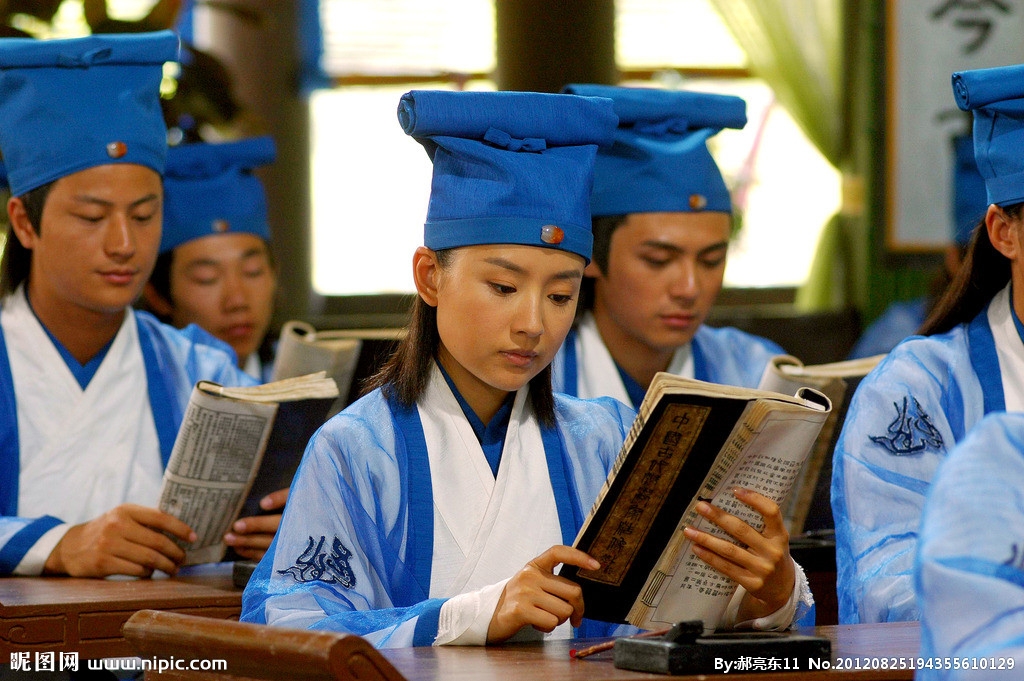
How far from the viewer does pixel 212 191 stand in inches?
164

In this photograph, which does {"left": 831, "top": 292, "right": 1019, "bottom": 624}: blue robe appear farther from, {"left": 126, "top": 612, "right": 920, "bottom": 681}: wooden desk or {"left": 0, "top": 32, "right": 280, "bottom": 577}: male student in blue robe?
{"left": 0, "top": 32, "right": 280, "bottom": 577}: male student in blue robe

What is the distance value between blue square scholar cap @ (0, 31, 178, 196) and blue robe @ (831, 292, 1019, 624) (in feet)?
5.57

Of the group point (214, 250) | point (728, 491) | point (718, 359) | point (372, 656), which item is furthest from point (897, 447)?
point (214, 250)

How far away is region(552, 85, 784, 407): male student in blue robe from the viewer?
3.29 meters

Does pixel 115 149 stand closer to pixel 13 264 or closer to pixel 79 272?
pixel 79 272

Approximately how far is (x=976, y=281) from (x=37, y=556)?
1.79 m

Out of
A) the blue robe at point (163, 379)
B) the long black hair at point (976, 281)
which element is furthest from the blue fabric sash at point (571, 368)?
the long black hair at point (976, 281)

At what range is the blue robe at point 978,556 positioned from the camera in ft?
3.92

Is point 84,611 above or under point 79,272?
under

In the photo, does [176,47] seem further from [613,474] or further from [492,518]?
[613,474]

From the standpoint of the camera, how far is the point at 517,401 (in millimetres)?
2154

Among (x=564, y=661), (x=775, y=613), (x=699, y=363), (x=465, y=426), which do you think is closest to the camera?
(x=564, y=661)

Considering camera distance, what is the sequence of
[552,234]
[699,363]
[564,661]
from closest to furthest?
1. [564,661]
2. [552,234]
3. [699,363]

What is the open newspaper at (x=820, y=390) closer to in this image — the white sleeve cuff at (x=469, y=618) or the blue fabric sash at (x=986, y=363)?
the blue fabric sash at (x=986, y=363)
